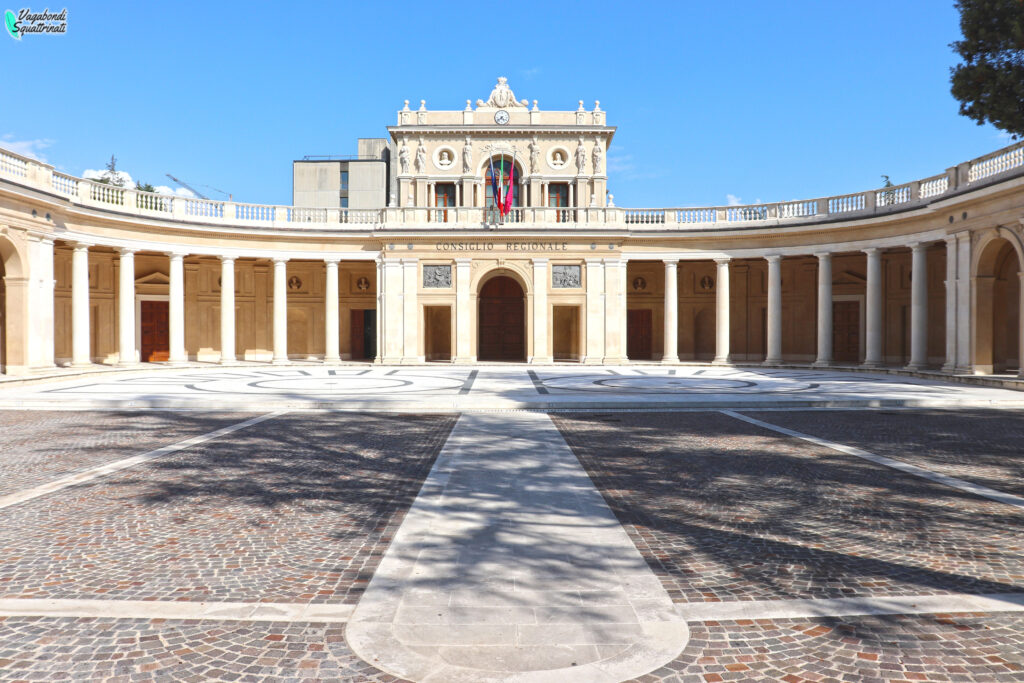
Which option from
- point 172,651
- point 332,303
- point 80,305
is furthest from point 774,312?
point 172,651

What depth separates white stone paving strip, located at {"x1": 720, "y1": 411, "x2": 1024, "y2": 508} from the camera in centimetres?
806

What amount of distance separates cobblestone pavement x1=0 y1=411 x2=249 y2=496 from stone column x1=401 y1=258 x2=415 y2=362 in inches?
776

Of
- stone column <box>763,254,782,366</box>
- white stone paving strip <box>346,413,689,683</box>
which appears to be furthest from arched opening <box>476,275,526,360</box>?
white stone paving strip <box>346,413,689,683</box>

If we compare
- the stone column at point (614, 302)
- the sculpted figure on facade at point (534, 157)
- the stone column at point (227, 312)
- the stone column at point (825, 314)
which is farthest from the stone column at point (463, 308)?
the stone column at point (825, 314)

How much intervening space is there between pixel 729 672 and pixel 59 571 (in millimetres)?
5338

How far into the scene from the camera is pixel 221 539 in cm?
651

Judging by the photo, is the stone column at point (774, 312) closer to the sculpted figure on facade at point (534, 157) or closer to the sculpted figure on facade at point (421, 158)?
the sculpted figure on facade at point (534, 157)

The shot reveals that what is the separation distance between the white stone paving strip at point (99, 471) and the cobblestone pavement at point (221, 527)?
0.24 meters

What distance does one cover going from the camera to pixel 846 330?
36.0 meters

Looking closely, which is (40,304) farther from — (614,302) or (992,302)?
(992,302)

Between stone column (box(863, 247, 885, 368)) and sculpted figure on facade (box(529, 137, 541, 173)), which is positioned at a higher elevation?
sculpted figure on facade (box(529, 137, 541, 173))

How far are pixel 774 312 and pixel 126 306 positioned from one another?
31391mm

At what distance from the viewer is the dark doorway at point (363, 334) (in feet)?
135

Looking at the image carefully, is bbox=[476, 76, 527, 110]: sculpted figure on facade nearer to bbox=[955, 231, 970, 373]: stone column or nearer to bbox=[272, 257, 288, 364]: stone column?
bbox=[272, 257, 288, 364]: stone column
